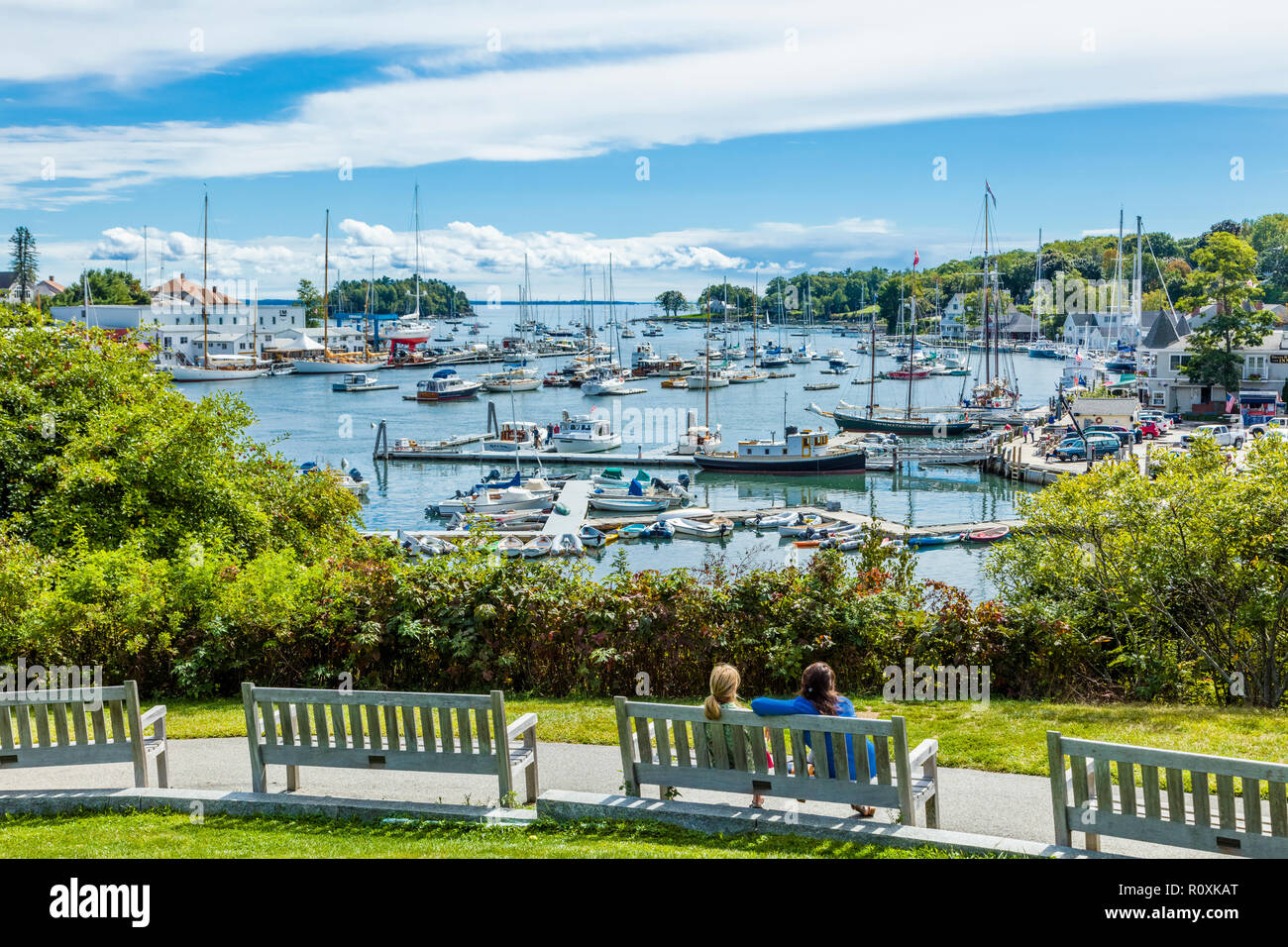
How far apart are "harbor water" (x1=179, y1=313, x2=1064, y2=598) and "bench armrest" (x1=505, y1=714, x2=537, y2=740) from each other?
7.21 meters

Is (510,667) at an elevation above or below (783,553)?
above

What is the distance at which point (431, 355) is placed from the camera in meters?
170

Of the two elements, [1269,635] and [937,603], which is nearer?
[1269,635]

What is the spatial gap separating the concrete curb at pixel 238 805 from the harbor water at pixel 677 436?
7.98m

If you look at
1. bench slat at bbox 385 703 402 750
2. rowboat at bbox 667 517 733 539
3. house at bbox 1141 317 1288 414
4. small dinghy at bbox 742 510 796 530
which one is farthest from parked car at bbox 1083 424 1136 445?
bench slat at bbox 385 703 402 750

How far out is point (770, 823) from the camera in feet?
22.8

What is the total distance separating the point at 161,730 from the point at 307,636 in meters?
3.66

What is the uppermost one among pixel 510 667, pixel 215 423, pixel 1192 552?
pixel 215 423

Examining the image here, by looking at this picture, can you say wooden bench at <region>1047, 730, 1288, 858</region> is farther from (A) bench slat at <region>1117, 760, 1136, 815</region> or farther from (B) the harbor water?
(B) the harbor water

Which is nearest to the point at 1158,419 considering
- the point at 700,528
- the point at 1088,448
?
the point at 1088,448

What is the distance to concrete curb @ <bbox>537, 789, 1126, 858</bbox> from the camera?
20.7 ft

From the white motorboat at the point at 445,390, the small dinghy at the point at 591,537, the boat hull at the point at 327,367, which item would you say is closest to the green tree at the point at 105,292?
the boat hull at the point at 327,367
